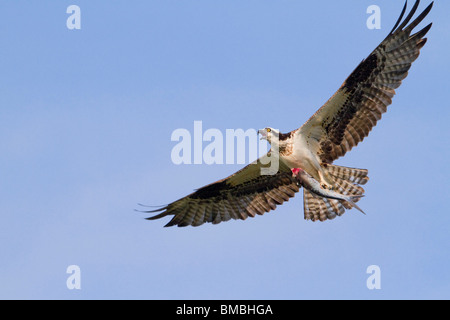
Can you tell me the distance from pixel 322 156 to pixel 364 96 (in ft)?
5.04

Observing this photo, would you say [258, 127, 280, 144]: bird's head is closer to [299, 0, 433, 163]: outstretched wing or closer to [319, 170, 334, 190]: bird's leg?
[299, 0, 433, 163]: outstretched wing

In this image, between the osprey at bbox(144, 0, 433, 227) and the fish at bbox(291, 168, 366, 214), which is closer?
the fish at bbox(291, 168, 366, 214)

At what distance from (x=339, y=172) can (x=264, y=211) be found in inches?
79.6

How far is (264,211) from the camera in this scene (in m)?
21.3

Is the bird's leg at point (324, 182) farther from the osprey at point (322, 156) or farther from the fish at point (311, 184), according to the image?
the fish at point (311, 184)

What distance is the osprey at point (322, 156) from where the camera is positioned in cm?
1936

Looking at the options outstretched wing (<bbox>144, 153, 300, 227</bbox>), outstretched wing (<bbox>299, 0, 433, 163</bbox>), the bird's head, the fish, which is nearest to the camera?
the fish

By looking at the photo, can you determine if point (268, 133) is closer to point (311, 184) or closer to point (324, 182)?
point (311, 184)

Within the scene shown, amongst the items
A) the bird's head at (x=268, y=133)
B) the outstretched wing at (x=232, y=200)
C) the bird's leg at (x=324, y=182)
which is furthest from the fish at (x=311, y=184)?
the outstretched wing at (x=232, y=200)

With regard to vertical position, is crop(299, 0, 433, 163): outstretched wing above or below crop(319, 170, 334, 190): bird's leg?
above

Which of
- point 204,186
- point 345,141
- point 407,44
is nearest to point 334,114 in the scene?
point 345,141

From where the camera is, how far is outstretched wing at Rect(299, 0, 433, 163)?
19312 mm

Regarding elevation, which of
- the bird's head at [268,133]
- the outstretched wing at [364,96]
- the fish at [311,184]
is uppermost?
the outstretched wing at [364,96]

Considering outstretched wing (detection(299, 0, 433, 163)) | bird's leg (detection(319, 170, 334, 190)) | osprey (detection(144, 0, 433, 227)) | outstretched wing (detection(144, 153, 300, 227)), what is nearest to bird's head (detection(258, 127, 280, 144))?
osprey (detection(144, 0, 433, 227))
